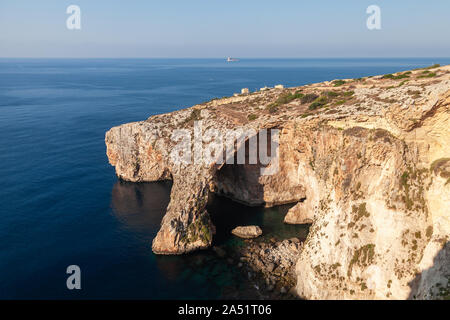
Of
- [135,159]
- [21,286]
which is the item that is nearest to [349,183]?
[21,286]

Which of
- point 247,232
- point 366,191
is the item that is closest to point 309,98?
point 366,191

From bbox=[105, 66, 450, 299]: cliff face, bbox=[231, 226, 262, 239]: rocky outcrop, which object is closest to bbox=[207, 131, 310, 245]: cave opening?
bbox=[231, 226, 262, 239]: rocky outcrop
